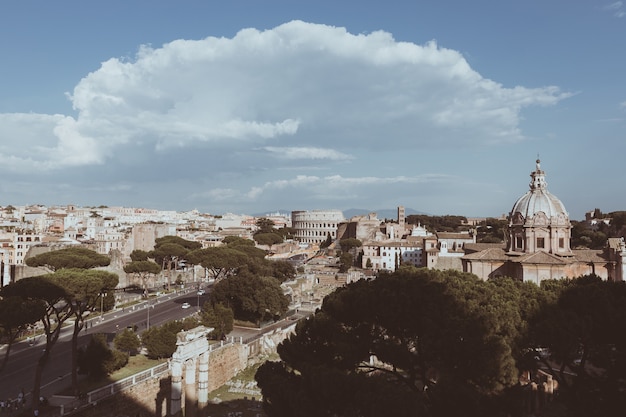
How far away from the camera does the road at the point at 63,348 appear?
22.0 metres

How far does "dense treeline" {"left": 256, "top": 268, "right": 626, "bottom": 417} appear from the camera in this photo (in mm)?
12195

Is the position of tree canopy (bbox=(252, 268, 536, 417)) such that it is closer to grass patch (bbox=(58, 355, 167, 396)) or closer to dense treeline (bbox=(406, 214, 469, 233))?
grass patch (bbox=(58, 355, 167, 396))

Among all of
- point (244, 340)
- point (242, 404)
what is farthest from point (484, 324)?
point (244, 340)

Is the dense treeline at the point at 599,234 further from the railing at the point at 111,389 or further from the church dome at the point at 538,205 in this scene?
the railing at the point at 111,389

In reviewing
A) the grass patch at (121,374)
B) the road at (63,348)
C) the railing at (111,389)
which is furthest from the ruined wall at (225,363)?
the road at (63,348)

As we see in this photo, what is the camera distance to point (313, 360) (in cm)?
1450

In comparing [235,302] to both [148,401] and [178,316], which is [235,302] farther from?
[148,401]

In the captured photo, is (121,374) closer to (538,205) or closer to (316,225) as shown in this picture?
(538,205)

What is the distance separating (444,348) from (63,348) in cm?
2332

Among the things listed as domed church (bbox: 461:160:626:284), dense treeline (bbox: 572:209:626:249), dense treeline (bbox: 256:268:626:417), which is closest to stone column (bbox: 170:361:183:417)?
dense treeline (bbox: 256:268:626:417)

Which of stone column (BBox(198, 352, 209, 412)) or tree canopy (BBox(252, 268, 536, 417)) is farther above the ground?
tree canopy (BBox(252, 268, 536, 417))

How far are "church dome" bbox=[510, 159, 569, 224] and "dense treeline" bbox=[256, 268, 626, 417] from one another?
22906mm

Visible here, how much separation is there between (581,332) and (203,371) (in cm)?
1393

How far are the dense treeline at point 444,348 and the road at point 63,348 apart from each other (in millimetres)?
13302
